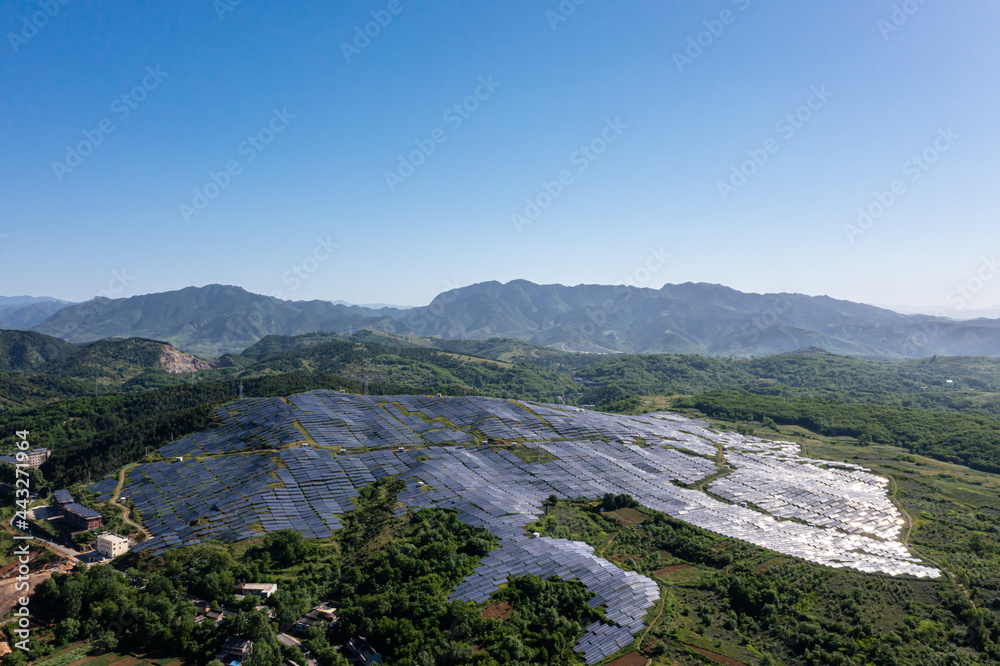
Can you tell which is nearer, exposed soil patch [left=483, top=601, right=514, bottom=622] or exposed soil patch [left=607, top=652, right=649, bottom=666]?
exposed soil patch [left=607, top=652, right=649, bottom=666]

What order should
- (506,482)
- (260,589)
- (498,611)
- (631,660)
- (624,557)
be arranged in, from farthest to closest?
(506,482)
(624,557)
(260,589)
(498,611)
(631,660)

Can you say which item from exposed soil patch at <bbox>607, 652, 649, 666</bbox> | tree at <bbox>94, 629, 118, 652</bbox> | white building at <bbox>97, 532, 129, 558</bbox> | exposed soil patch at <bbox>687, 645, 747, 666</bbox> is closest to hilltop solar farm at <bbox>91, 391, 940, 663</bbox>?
exposed soil patch at <bbox>607, 652, 649, 666</bbox>

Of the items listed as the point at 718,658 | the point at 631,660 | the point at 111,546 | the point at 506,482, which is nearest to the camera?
the point at 631,660

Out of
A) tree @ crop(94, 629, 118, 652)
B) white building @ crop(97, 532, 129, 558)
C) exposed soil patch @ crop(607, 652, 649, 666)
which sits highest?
white building @ crop(97, 532, 129, 558)

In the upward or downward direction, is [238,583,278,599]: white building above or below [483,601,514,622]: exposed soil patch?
below

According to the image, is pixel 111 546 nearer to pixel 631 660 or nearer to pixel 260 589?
pixel 260 589

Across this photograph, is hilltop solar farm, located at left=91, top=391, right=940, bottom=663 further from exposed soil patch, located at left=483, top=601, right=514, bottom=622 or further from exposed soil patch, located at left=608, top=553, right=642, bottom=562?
exposed soil patch, located at left=608, top=553, right=642, bottom=562

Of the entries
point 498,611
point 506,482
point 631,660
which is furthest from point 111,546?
point 631,660
